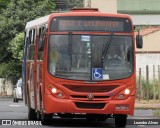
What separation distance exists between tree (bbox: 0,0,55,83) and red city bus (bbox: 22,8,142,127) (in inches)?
1402

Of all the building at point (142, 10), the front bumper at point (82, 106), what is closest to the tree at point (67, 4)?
the building at point (142, 10)

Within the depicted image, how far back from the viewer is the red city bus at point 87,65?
19203mm

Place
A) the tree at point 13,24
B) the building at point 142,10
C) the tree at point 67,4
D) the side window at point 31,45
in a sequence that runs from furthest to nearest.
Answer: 1. the building at point 142,10
2. the tree at point 67,4
3. the tree at point 13,24
4. the side window at point 31,45

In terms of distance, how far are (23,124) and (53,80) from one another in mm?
1856

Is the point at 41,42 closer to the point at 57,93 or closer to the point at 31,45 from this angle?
the point at 57,93

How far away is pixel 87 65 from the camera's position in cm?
1944

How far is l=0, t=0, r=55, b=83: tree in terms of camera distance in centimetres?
5644

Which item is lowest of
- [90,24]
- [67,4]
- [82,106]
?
[82,106]

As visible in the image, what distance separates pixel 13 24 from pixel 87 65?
124 feet

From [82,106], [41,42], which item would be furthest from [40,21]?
[82,106]

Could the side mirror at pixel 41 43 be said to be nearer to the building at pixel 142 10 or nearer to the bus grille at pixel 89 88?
the bus grille at pixel 89 88

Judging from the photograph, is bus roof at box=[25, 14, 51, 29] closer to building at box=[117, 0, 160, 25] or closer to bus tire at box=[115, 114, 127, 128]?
bus tire at box=[115, 114, 127, 128]

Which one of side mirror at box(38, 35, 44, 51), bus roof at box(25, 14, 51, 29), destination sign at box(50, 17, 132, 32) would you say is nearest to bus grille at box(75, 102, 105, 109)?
side mirror at box(38, 35, 44, 51)

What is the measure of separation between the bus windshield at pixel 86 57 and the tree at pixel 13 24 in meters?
35.7
